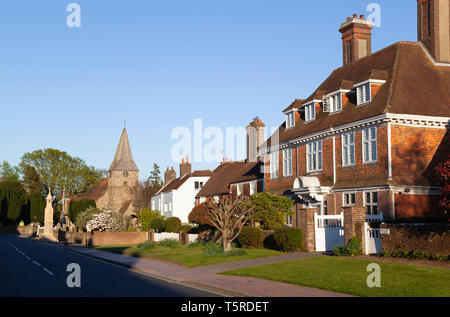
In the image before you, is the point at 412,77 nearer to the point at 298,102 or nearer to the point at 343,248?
the point at 298,102

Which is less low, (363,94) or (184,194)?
(363,94)

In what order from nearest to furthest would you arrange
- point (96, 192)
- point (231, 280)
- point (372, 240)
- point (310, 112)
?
point (231, 280) → point (372, 240) → point (310, 112) → point (96, 192)

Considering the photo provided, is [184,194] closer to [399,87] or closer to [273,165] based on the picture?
[273,165]

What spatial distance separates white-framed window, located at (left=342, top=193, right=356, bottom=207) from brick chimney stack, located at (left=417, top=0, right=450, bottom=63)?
9844mm

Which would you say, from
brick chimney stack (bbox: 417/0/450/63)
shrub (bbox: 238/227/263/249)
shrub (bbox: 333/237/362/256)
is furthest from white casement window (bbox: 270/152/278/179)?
shrub (bbox: 333/237/362/256)

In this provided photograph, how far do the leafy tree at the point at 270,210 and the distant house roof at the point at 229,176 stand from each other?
10444 millimetres

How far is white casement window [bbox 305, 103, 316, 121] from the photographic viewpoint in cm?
3421

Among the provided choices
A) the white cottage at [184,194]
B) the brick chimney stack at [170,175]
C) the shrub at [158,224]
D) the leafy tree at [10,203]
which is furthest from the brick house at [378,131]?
the leafy tree at [10,203]

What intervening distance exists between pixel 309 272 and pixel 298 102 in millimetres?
20655

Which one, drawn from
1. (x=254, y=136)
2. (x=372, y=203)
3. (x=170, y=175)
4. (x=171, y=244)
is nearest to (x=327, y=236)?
(x=372, y=203)

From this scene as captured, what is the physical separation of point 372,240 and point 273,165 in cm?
1597

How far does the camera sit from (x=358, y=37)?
36.4 meters
